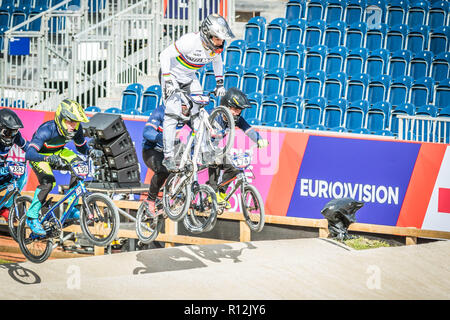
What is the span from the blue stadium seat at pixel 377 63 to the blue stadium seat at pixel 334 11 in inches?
70.8

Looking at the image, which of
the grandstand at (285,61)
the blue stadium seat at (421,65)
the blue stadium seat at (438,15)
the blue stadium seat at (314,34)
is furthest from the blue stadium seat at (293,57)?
the blue stadium seat at (438,15)

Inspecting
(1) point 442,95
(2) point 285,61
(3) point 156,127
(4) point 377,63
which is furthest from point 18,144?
(1) point 442,95

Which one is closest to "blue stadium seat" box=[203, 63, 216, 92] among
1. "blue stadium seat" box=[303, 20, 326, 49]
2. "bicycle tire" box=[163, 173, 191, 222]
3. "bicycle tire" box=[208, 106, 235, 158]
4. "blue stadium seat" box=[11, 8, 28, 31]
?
"blue stadium seat" box=[303, 20, 326, 49]

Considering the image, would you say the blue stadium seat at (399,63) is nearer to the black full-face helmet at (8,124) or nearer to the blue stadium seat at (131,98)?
the blue stadium seat at (131,98)

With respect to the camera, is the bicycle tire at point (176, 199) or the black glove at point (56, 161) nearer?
the bicycle tire at point (176, 199)

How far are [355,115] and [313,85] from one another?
4.19ft

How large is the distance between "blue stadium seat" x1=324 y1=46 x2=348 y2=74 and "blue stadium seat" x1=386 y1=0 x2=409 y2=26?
1.89 meters

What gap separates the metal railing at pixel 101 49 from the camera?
52.9 feet

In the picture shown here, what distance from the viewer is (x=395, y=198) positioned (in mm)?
13188

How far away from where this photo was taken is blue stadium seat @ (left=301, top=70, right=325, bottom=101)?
15.8m

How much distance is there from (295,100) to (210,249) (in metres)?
4.39

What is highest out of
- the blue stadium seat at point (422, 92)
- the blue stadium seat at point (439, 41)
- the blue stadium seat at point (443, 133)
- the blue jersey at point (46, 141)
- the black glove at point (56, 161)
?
the blue stadium seat at point (439, 41)

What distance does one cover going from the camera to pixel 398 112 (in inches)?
600
